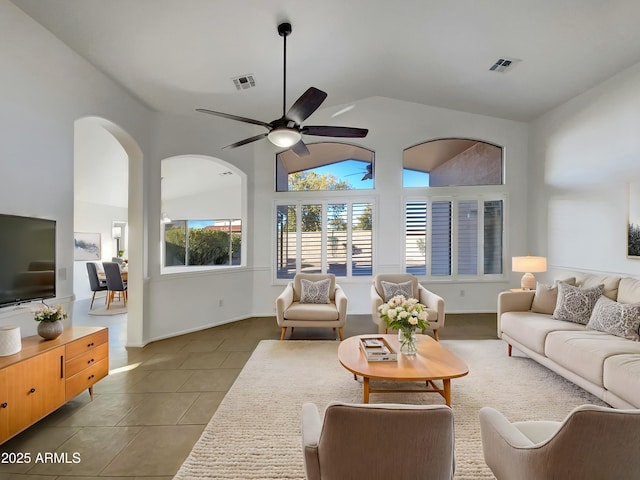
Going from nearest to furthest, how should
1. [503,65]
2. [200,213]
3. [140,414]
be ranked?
[140,414], [503,65], [200,213]

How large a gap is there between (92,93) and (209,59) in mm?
1284

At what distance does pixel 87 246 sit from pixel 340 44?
789 cm

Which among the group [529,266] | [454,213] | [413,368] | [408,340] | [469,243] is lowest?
[413,368]

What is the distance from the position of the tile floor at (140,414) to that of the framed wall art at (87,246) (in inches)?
181

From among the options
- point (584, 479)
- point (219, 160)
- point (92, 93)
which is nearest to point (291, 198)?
point (219, 160)

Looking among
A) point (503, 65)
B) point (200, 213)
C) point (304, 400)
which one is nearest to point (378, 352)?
point (304, 400)

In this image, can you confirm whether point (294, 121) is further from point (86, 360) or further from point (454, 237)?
point (454, 237)

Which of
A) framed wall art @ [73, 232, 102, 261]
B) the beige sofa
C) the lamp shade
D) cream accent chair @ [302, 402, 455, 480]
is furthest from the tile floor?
framed wall art @ [73, 232, 102, 261]

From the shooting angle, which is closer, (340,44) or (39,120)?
(39,120)

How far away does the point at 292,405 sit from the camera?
107 inches

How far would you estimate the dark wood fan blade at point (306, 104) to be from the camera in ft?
9.12

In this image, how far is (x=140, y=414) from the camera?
2.63m

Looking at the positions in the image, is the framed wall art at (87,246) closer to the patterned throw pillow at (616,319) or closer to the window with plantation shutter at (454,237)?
the window with plantation shutter at (454,237)

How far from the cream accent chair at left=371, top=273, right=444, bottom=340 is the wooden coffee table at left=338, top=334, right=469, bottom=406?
1.17 meters
